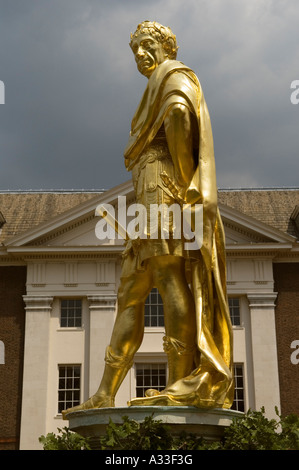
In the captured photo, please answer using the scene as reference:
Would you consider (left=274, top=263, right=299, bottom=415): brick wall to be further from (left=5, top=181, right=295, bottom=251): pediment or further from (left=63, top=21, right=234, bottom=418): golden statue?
(left=63, top=21, right=234, bottom=418): golden statue

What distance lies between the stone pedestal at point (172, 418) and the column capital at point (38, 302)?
2307 cm

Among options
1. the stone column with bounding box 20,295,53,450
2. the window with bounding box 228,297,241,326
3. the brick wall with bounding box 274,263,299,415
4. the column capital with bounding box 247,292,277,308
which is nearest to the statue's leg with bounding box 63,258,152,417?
the stone column with bounding box 20,295,53,450

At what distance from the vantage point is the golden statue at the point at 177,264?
6.35 m

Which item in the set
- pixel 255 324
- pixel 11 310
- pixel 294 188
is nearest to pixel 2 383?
pixel 11 310

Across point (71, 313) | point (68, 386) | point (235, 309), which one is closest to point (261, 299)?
point (235, 309)

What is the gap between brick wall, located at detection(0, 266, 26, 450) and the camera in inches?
1083

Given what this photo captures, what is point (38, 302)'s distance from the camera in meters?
28.8

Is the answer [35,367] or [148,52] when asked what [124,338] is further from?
[35,367]

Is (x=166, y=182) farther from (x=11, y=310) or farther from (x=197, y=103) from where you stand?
(x=11, y=310)

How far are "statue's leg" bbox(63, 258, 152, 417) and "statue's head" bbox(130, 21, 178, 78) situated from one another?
7.50 feet

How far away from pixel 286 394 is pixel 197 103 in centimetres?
2269

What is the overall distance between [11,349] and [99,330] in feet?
12.6

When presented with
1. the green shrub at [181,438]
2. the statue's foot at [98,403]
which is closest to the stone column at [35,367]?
the statue's foot at [98,403]

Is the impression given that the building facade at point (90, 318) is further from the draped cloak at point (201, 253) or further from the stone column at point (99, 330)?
the draped cloak at point (201, 253)
